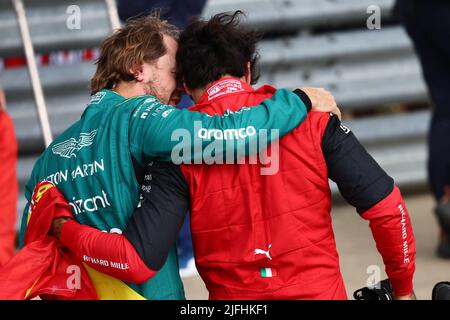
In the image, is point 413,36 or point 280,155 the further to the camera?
point 413,36

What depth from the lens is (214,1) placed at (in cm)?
706

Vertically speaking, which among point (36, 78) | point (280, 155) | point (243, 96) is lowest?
point (280, 155)

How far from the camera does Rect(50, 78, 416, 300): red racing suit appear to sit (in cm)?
299

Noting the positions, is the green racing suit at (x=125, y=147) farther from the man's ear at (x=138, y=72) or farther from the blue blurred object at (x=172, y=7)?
the blue blurred object at (x=172, y=7)

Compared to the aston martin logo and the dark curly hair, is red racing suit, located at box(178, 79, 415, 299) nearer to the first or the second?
the dark curly hair

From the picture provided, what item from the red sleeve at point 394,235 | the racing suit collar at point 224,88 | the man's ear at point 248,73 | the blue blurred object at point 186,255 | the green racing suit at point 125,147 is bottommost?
the blue blurred object at point 186,255

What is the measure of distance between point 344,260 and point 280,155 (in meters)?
3.05

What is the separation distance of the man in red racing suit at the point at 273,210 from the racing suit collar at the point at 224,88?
6 centimetres

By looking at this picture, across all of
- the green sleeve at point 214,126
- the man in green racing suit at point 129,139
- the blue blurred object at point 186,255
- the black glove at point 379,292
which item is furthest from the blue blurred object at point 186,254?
the green sleeve at point 214,126

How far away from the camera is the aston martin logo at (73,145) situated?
317 centimetres

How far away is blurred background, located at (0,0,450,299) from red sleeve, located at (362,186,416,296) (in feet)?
10.9

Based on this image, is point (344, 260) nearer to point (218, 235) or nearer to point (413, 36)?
point (413, 36)

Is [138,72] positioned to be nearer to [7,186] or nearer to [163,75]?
[163,75]
